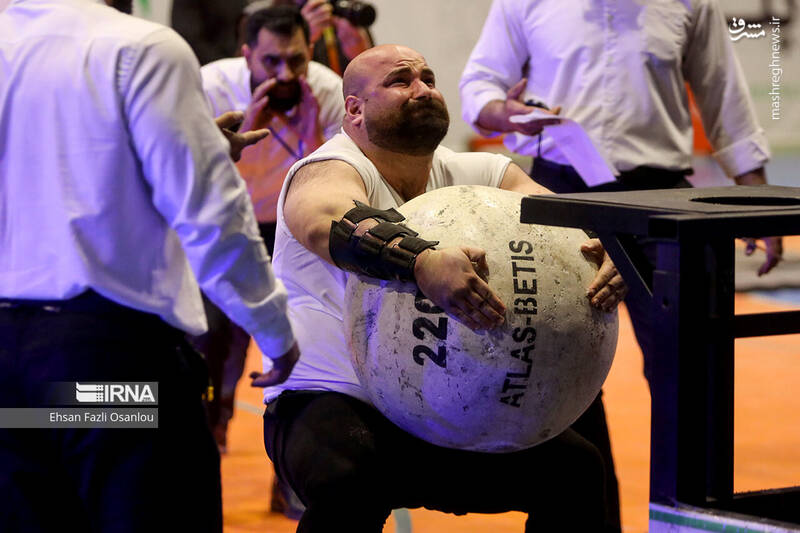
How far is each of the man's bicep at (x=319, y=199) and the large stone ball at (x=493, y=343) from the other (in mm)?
161

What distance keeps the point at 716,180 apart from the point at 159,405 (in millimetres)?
7269

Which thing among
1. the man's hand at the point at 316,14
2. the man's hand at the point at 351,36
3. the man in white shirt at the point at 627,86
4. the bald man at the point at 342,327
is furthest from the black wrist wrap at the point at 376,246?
the man's hand at the point at 351,36

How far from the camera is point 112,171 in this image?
206 centimetres

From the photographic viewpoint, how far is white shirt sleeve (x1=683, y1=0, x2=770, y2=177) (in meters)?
4.08

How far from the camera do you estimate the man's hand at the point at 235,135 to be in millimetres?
2510

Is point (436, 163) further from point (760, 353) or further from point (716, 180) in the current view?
point (716, 180)

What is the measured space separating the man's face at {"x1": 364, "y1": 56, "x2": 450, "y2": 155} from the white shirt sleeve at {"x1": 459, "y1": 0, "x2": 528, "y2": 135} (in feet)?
3.77

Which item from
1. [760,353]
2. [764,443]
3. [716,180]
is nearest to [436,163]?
[764,443]

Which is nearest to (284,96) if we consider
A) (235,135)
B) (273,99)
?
(273,99)

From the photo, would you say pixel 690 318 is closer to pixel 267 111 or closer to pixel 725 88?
pixel 725 88

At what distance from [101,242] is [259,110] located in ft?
8.33

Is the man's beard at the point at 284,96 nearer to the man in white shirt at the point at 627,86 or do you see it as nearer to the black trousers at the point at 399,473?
the man in white shirt at the point at 627,86

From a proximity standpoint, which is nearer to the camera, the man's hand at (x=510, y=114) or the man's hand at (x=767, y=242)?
the man's hand at (x=510, y=114)

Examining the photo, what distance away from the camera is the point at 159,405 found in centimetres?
212
